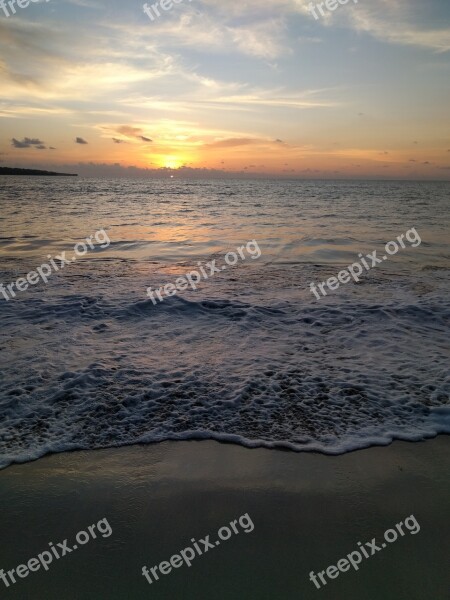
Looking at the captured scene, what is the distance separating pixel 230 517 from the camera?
3.35 metres

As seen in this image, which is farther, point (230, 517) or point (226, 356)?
point (226, 356)

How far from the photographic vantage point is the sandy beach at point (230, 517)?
2.79 metres

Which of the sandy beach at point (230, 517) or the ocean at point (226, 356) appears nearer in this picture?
the sandy beach at point (230, 517)

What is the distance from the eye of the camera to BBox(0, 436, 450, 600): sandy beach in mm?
2789

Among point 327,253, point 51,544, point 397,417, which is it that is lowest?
point 51,544

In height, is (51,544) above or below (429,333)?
below

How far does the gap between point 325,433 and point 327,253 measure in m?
12.4

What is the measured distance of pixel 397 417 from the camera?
16.0 feet

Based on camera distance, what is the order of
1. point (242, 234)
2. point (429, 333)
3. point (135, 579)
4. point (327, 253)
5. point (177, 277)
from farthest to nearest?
point (242, 234) < point (327, 253) < point (177, 277) < point (429, 333) < point (135, 579)

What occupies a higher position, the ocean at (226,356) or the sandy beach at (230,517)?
the ocean at (226,356)

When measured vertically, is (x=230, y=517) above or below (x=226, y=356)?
below

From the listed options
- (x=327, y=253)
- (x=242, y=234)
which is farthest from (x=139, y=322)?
(x=242, y=234)

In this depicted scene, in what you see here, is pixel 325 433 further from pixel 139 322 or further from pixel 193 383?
pixel 139 322

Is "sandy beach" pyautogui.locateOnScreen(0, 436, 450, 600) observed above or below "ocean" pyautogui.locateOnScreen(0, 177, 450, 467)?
below
